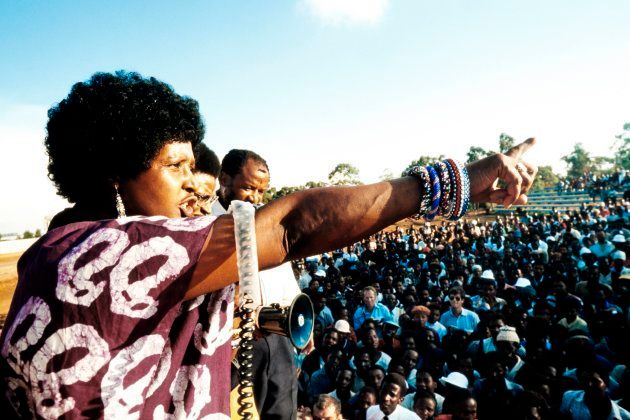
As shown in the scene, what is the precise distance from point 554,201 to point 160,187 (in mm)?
32871

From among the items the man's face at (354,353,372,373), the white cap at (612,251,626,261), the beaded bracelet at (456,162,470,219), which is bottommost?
the man's face at (354,353,372,373)

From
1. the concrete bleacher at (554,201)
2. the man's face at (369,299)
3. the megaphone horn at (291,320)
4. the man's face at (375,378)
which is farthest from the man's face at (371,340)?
the concrete bleacher at (554,201)

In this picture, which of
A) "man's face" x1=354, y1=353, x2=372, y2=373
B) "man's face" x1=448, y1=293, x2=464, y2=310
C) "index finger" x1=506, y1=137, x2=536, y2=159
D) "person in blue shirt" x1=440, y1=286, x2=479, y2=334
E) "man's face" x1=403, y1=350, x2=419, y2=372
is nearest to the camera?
"index finger" x1=506, y1=137, x2=536, y2=159

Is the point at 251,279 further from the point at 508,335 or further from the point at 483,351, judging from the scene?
the point at 483,351

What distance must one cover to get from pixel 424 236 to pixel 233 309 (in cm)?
1821

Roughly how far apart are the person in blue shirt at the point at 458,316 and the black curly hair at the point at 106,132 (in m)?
6.65

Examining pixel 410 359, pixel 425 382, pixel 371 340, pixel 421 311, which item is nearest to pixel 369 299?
pixel 421 311

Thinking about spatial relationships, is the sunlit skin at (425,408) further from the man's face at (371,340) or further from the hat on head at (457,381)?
the man's face at (371,340)

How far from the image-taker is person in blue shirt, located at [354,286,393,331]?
25.8 feet

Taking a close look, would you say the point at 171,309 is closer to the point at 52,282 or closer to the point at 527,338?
the point at 52,282

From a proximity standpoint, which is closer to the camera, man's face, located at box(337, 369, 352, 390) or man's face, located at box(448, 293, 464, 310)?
man's face, located at box(337, 369, 352, 390)

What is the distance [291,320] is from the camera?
3.87 ft

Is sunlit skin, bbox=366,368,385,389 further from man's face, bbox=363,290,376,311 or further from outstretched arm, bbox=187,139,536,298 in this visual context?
outstretched arm, bbox=187,139,536,298

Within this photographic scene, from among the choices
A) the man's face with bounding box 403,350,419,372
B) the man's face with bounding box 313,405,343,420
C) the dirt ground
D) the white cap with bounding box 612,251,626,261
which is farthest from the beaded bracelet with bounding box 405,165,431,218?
the dirt ground
